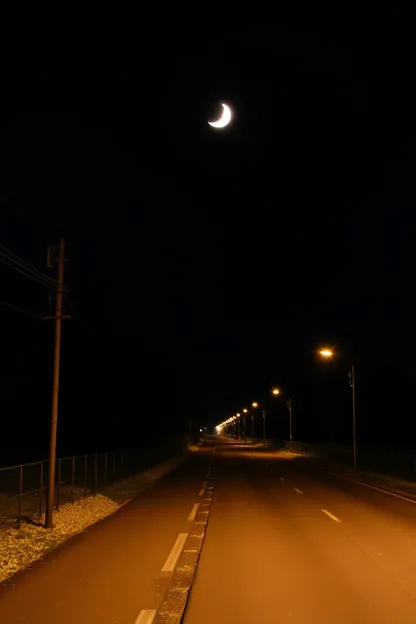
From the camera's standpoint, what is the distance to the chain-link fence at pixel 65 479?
18.9 meters

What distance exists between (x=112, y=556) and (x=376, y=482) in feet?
84.9

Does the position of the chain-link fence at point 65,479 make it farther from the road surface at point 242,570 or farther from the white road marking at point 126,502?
the road surface at point 242,570

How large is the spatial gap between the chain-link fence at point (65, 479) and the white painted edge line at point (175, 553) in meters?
3.73

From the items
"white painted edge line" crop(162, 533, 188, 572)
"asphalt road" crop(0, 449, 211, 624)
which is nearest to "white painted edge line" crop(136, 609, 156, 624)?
"asphalt road" crop(0, 449, 211, 624)

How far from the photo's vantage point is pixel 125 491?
30.2 metres

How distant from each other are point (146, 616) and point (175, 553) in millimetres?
4936

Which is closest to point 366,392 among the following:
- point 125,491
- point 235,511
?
point 125,491

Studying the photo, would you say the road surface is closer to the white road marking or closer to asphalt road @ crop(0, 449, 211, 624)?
asphalt road @ crop(0, 449, 211, 624)

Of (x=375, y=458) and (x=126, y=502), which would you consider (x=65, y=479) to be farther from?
(x=375, y=458)

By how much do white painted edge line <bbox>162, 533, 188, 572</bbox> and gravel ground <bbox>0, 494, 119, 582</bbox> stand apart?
7.78ft

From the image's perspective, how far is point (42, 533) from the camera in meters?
15.9

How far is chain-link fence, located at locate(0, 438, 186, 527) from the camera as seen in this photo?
18891 mm

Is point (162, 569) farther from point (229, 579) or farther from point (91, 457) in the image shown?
point (91, 457)

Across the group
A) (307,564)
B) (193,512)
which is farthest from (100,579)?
(193,512)
